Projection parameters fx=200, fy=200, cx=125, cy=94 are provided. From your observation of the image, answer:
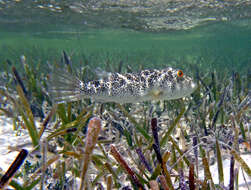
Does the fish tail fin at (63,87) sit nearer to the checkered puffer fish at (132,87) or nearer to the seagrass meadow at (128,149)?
the checkered puffer fish at (132,87)

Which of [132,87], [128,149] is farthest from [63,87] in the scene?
→ [128,149]

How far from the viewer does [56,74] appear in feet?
10.9

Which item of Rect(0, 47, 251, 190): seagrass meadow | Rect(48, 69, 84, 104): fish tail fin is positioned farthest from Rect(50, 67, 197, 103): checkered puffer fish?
Rect(0, 47, 251, 190): seagrass meadow

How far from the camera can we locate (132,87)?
11.7 feet

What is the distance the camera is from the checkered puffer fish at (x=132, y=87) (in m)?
3.49

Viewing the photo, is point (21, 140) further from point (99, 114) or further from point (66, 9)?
point (66, 9)

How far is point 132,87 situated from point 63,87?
119cm

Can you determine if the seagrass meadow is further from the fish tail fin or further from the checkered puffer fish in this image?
the checkered puffer fish

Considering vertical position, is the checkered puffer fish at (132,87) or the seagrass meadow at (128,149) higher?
the checkered puffer fish at (132,87)

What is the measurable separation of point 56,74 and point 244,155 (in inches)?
132

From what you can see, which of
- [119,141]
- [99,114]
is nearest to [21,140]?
[99,114]

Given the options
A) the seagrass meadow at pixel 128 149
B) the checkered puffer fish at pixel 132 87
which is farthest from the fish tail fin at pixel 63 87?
the seagrass meadow at pixel 128 149

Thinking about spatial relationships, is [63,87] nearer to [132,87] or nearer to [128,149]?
[132,87]

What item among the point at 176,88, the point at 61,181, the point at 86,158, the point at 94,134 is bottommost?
the point at 61,181
